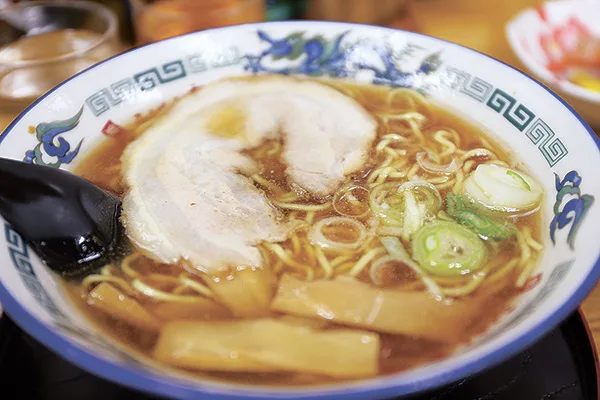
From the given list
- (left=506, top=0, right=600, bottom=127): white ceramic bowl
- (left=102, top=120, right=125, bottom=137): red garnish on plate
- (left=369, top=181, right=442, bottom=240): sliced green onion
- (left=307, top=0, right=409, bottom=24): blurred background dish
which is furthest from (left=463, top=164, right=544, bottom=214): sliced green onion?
(left=307, top=0, right=409, bottom=24): blurred background dish

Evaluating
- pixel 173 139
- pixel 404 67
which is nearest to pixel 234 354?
pixel 173 139

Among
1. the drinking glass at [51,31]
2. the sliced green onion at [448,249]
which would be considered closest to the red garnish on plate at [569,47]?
the sliced green onion at [448,249]

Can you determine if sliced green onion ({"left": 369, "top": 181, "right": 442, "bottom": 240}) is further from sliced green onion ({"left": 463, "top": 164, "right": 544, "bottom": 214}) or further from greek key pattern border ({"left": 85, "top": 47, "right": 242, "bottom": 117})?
greek key pattern border ({"left": 85, "top": 47, "right": 242, "bottom": 117})

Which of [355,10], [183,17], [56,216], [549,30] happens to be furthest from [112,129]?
[549,30]

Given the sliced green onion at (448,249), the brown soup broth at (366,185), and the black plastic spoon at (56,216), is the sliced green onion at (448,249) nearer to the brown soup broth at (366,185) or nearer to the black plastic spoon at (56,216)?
the brown soup broth at (366,185)

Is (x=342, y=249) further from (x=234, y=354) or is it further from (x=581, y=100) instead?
(x=581, y=100)

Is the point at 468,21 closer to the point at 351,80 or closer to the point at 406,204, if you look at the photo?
the point at 351,80
